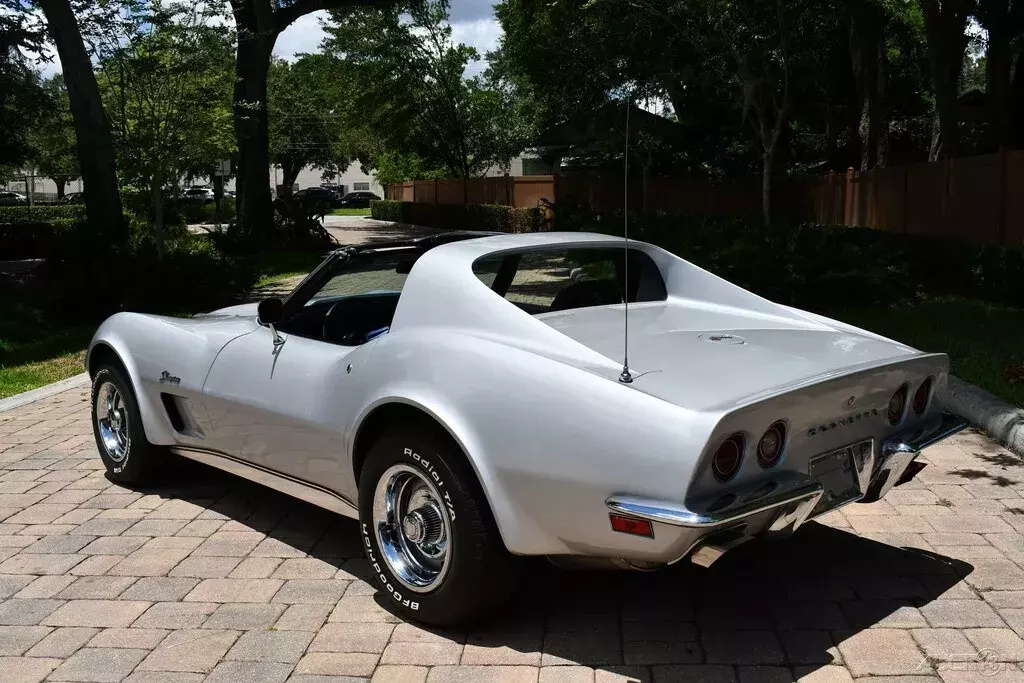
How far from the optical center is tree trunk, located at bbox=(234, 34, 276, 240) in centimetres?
2327

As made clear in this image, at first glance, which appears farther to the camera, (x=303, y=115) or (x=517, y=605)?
(x=303, y=115)

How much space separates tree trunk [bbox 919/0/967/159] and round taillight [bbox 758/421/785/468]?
51.7 ft

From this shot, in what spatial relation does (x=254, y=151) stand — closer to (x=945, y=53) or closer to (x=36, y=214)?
(x=945, y=53)

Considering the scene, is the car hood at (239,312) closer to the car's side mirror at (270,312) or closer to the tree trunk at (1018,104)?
the car's side mirror at (270,312)

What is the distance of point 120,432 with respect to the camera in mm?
5652

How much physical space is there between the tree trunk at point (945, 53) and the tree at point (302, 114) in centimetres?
3483

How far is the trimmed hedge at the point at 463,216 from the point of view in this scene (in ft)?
97.9

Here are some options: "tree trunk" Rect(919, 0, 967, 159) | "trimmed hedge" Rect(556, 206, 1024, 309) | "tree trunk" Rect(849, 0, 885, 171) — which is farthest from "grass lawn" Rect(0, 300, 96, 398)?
"tree trunk" Rect(849, 0, 885, 171)

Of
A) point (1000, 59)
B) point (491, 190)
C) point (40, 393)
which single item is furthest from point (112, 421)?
point (491, 190)

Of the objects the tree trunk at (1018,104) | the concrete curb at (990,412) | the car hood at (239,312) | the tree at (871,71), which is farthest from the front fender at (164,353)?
the tree trunk at (1018,104)

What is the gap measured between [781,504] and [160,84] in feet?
54.6

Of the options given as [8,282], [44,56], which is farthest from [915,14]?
[8,282]

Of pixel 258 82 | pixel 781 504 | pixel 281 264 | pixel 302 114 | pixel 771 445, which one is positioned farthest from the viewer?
pixel 302 114

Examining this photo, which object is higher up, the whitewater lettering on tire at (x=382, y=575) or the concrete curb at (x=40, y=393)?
the whitewater lettering on tire at (x=382, y=575)
